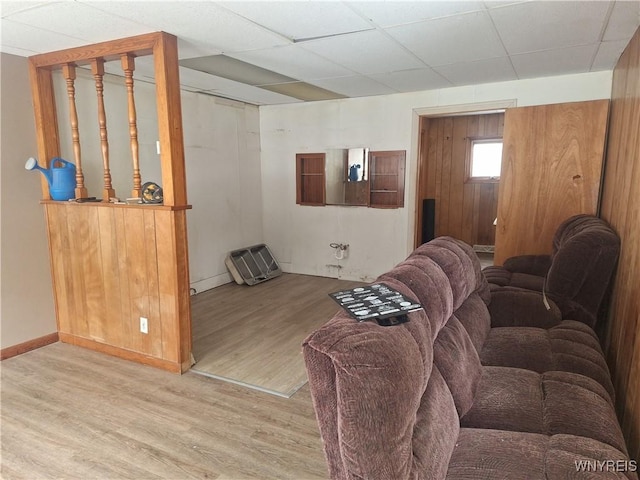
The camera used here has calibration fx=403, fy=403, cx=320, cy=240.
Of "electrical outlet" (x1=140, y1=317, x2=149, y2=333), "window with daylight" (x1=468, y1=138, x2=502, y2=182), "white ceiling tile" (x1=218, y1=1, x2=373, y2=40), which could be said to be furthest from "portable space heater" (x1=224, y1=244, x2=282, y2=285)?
"window with daylight" (x1=468, y1=138, x2=502, y2=182)

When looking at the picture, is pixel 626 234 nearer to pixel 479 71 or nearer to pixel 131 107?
pixel 479 71

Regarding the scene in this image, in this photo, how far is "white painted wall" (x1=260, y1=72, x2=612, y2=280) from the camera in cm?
411

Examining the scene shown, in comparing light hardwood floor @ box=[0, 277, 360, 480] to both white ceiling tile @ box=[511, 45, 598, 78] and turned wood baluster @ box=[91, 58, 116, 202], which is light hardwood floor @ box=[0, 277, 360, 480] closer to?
turned wood baluster @ box=[91, 58, 116, 202]

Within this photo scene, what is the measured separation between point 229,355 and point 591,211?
11.0 feet

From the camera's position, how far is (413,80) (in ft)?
13.1

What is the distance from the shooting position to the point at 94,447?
2.10 metres

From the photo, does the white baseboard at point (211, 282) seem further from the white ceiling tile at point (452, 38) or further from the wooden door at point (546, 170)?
the white ceiling tile at point (452, 38)

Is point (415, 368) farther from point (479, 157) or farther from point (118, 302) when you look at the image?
point (479, 157)

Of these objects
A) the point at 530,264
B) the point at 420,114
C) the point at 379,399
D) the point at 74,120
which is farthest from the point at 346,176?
the point at 379,399

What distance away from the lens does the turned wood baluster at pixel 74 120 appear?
300 centimetres

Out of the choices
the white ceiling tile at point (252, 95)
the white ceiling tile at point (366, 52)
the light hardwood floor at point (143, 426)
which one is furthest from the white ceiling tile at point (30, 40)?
the light hardwood floor at point (143, 426)

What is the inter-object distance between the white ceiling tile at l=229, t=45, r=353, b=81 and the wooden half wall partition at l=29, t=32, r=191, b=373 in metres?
0.70

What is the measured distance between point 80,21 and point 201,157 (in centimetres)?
240

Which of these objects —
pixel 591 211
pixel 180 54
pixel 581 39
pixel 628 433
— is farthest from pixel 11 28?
pixel 591 211
